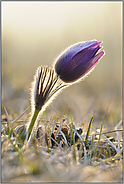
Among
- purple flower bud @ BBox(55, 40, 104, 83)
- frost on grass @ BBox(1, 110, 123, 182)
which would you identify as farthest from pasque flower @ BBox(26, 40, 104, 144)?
frost on grass @ BBox(1, 110, 123, 182)

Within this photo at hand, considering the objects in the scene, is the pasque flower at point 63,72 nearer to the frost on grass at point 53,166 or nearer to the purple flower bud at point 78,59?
the purple flower bud at point 78,59

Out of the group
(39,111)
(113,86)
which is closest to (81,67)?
(39,111)

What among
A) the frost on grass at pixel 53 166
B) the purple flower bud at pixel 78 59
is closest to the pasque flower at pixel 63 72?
the purple flower bud at pixel 78 59

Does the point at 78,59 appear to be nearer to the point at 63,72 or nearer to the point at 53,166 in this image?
the point at 63,72

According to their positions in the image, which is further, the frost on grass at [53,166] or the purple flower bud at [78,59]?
the purple flower bud at [78,59]

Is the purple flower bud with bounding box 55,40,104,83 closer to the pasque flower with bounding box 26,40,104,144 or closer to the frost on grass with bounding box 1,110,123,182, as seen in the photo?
the pasque flower with bounding box 26,40,104,144

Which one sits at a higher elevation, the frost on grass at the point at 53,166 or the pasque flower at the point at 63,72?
the pasque flower at the point at 63,72

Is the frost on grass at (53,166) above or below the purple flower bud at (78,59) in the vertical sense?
below

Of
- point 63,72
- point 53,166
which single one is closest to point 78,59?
point 63,72
